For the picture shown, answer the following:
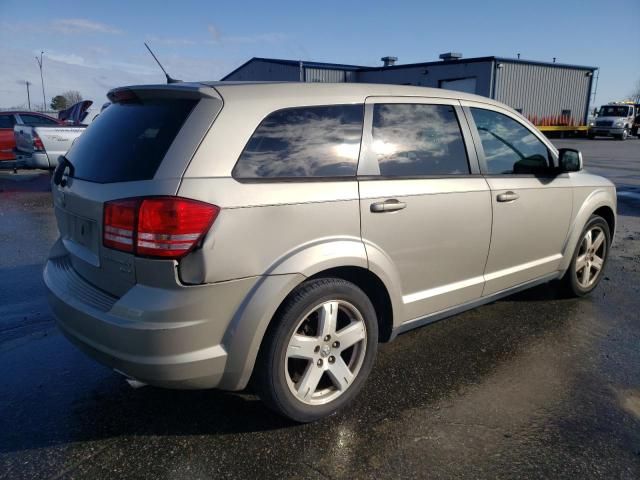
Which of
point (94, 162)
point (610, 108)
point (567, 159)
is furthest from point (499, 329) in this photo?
point (610, 108)

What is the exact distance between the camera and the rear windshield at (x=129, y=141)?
7.68 feet

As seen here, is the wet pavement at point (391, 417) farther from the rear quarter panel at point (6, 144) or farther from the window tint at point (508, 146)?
the rear quarter panel at point (6, 144)

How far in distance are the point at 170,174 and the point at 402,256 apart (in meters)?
1.40

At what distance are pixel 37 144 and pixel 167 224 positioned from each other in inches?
403

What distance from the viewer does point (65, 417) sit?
2.70m

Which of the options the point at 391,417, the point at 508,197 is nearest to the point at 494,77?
the point at 508,197

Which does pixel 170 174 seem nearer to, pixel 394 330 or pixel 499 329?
pixel 394 330

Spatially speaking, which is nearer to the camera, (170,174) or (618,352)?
(170,174)

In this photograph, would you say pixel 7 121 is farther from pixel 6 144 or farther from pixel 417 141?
pixel 417 141

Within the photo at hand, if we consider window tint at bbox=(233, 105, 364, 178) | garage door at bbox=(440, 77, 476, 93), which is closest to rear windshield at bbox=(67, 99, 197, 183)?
window tint at bbox=(233, 105, 364, 178)

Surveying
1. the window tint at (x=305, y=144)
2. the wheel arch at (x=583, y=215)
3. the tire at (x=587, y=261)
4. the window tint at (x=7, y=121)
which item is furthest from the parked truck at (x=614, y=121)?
the window tint at (x=305, y=144)

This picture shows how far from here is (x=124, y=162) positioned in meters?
2.44

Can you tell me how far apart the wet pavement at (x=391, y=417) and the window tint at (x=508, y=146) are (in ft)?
4.18

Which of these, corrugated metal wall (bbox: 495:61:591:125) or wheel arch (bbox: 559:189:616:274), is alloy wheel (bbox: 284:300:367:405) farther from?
corrugated metal wall (bbox: 495:61:591:125)
